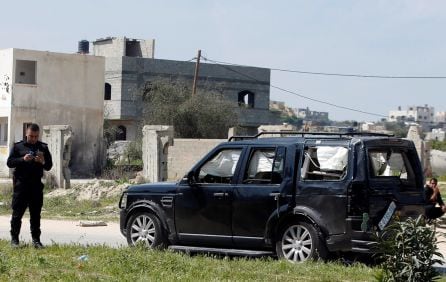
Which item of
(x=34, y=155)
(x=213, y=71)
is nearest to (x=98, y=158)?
(x=213, y=71)

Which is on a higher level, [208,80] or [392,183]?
[208,80]

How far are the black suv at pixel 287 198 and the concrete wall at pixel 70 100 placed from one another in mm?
35248

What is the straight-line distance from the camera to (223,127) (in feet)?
184

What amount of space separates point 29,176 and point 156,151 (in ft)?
64.4

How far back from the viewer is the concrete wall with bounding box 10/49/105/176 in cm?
4812

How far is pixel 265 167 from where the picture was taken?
521 inches

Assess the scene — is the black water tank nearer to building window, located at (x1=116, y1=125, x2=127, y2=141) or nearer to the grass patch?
building window, located at (x1=116, y1=125, x2=127, y2=141)

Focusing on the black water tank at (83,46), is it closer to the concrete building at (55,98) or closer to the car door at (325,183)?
the concrete building at (55,98)

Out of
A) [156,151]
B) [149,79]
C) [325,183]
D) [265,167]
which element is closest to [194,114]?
[149,79]

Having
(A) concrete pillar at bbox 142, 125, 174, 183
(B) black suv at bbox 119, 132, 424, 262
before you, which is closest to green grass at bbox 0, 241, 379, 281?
(B) black suv at bbox 119, 132, 424, 262

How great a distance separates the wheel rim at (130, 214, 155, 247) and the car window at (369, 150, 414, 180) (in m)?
3.71

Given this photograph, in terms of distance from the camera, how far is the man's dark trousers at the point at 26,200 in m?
13.1

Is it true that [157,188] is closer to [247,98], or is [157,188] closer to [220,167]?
[220,167]

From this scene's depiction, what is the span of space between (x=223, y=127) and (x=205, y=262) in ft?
145
